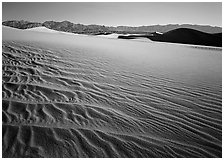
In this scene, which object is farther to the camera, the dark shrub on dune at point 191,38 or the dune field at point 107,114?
the dark shrub on dune at point 191,38

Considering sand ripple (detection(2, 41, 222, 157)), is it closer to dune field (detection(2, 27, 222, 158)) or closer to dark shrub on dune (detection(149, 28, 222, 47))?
dune field (detection(2, 27, 222, 158))

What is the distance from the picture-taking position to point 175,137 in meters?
2.29

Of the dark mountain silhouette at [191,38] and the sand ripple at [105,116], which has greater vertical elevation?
the dark mountain silhouette at [191,38]

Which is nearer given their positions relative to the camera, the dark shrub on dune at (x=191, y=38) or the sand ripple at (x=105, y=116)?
the sand ripple at (x=105, y=116)

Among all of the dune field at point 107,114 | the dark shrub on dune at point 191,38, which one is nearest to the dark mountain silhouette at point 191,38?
the dark shrub on dune at point 191,38

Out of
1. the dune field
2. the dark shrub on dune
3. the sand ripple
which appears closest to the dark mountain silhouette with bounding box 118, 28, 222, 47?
the dark shrub on dune

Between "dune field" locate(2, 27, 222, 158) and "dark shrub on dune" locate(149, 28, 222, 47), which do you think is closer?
"dune field" locate(2, 27, 222, 158)

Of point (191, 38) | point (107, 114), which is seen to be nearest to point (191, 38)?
point (191, 38)

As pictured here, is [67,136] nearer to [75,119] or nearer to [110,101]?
[75,119]

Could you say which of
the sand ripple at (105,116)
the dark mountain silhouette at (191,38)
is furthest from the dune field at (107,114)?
the dark mountain silhouette at (191,38)

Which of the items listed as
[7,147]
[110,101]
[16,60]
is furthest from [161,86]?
[16,60]

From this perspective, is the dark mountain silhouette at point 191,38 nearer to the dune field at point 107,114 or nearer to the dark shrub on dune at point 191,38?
the dark shrub on dune at point 191,38

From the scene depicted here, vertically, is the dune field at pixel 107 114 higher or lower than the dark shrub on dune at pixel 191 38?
lower

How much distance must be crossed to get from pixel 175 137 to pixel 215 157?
18.1 inches
